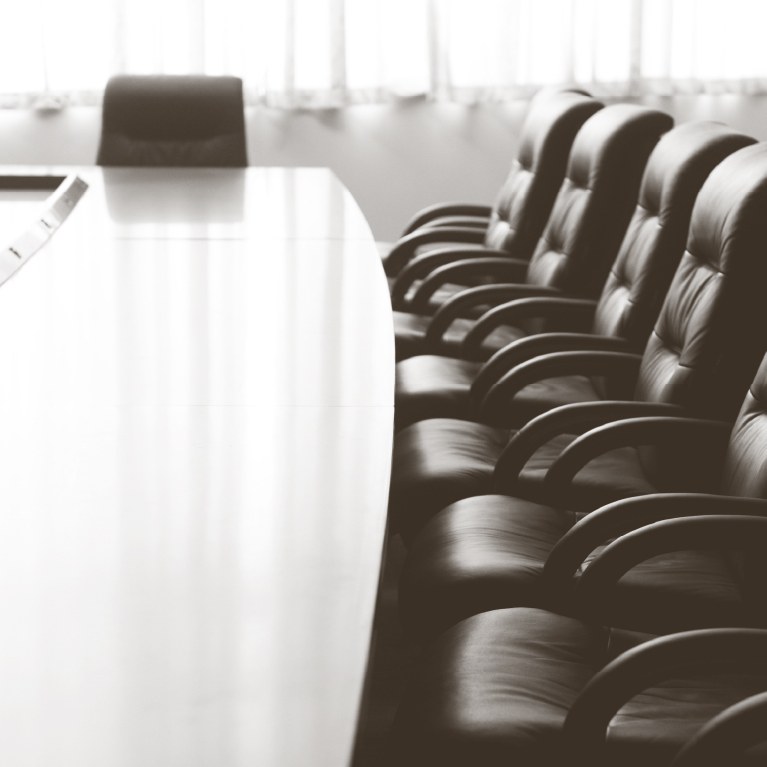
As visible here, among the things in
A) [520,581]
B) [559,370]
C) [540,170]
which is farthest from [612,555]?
[540,170]

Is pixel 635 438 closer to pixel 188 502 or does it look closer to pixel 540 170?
pixel 188 502

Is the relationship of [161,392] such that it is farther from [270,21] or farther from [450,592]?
[270,21]

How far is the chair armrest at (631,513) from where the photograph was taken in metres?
1.68

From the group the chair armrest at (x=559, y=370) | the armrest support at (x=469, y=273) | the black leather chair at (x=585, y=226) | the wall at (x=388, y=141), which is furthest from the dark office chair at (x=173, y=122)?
the chair armrest at (x=559, y=370)

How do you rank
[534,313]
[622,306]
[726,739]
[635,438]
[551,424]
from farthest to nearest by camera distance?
[534,313]
[622,306]
[551,424]
[635,438]
[726,739]

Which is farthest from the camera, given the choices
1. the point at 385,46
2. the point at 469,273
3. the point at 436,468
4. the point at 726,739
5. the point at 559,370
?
the point at 385,46

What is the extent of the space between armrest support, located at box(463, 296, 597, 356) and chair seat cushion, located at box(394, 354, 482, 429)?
0.09m

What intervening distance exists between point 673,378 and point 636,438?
24 cm

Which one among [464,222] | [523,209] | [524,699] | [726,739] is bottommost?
[524,699]

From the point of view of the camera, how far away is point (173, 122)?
4.48 m

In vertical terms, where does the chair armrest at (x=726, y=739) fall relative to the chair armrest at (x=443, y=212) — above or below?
below

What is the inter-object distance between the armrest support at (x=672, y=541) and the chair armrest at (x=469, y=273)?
5.91 feet

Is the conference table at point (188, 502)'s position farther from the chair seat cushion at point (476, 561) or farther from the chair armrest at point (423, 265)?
the chair armrest at point (423, 265)

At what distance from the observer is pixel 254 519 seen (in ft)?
4.34
